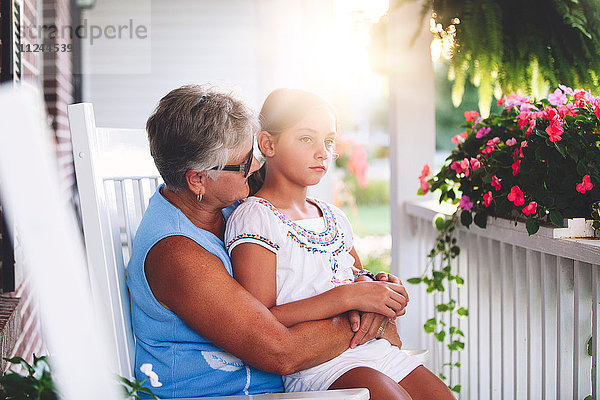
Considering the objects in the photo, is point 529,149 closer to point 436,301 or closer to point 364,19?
point 436,301

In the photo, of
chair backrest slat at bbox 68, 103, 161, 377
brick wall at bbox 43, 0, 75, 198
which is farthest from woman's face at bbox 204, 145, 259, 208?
brick wall at bbox 43, 0, 75, 198

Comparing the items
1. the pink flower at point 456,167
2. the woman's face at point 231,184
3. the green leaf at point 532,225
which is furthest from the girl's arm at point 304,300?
the pink flower at point 456,167

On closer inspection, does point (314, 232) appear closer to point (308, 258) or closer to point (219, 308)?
point (308, 258)

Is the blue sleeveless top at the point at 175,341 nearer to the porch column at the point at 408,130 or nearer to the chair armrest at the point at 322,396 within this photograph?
the chair armrest at the point at 322,396

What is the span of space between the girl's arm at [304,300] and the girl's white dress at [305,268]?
0.11 feet

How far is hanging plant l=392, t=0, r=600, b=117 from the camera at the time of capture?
79.6 inches

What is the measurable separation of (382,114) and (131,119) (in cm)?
1339

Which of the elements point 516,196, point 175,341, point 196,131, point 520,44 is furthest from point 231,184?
point 520,44

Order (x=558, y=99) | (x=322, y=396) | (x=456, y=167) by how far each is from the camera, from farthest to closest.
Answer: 1. (x=456, y=167)
2. (x=558, y=99)
3. (x=322, y=396)

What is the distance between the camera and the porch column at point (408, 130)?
8.75 ft

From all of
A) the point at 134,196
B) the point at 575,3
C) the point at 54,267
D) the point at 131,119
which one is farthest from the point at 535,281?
the point at 131,119

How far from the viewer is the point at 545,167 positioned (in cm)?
164

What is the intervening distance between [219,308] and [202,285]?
0.06 meters

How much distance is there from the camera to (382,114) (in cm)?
1778
